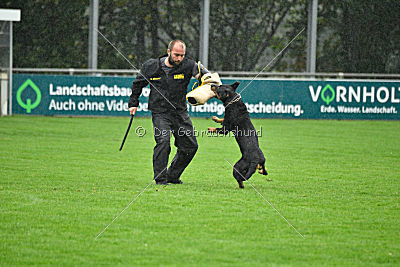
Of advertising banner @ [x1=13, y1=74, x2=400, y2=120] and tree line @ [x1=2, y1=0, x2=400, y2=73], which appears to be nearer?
advertising banner @ [x1=13, y1=74, x2=400, y2=120]

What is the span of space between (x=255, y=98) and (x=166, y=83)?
12379mm

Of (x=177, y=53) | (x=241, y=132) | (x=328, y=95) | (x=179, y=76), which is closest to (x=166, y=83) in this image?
(x=179, y=76)

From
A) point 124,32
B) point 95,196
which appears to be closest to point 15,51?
point 124,32

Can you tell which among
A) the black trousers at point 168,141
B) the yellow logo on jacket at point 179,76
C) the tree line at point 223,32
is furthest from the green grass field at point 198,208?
the tree line at point 223,32

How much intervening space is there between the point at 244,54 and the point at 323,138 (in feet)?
27.7

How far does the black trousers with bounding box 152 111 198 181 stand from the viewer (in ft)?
29.5

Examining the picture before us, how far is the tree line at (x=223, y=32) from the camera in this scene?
23250mm

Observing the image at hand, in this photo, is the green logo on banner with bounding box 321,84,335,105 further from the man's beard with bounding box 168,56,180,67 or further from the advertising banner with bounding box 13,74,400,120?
the man's beard with bounding box 168,56,180,67

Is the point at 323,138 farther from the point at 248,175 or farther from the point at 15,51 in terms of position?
the point at 15,51

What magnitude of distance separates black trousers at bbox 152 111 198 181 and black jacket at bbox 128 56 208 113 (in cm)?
14

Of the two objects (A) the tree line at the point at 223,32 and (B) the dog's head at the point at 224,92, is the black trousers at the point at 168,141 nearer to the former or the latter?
(B) the dog's head at the point at 224,92

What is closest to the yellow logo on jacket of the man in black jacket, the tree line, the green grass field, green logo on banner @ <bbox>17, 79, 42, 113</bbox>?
the man in black jacket

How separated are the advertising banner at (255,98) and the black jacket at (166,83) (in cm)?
1125

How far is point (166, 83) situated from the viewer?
9094 millimetres
